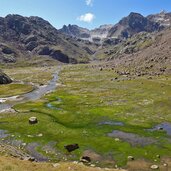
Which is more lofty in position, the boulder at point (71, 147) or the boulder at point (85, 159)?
the boulder at point (71, 147)

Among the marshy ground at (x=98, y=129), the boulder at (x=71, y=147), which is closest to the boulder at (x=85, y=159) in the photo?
the marshy ground at (x=98, y=129)

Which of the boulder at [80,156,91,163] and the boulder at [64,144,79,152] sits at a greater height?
the boulder at [64,144,79,152]

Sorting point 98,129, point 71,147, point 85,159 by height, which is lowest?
point 85,159

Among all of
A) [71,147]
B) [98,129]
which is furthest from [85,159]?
[98,129]

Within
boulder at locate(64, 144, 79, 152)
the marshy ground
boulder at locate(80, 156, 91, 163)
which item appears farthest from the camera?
boulder at locate(64, 144, 79, 152)

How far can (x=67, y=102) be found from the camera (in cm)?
11556

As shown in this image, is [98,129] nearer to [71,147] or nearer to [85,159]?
[71,147]

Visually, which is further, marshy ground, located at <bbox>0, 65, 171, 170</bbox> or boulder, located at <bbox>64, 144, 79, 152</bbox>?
boulder, located at <bbox>64, 144, 79, 152</bbox>

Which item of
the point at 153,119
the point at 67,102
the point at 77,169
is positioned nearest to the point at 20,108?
the point at 67,102

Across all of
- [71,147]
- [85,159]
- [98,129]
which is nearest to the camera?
[85,159]

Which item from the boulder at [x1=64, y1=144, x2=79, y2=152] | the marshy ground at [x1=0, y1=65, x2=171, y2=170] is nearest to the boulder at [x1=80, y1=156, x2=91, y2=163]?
the marshy ground at [x1=0, y1=65, x2=171, y2=170]

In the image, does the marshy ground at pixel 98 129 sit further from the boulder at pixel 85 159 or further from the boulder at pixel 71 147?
the boulder at pixel 85 159

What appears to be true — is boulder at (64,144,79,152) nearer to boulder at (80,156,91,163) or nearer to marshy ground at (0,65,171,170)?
marshy ground at (0,65,171,170)

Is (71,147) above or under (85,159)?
above
